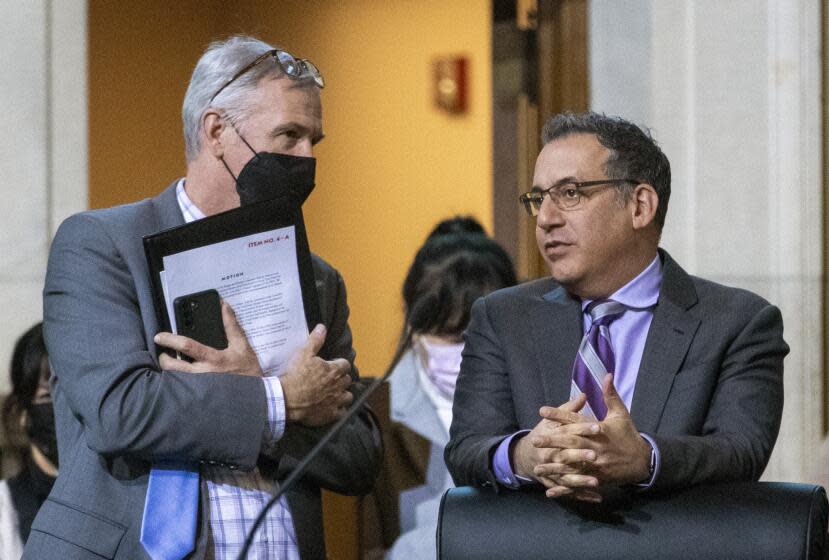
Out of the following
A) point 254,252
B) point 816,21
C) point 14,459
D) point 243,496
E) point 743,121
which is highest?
point 816,21

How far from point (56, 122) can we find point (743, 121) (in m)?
2.61

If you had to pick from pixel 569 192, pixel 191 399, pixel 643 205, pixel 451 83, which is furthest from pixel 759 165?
pixel 191 399

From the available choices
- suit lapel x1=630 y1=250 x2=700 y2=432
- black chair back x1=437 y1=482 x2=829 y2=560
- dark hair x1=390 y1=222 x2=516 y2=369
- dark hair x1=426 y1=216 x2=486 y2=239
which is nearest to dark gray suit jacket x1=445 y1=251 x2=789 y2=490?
suit lapel x1=630 y1=250 x2=700 y2=432

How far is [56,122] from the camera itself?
4984 mm

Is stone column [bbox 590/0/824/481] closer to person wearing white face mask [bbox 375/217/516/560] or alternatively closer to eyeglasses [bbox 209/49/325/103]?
person wearing white face mask [bbox 375/217/516/560]

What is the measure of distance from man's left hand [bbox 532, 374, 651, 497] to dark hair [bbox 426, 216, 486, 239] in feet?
6.48

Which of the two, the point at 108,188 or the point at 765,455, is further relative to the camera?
the point at 108,188

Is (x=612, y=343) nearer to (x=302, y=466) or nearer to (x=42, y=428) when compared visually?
(x=302, y=466)

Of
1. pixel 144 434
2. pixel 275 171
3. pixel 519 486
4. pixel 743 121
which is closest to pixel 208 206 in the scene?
pixel 275 171

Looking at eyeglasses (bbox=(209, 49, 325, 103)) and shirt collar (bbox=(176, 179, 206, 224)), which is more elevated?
eyeglasses (bbox=(209, 49, 325, 103))

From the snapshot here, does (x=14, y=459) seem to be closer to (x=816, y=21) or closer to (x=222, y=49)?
(x=222, y=49)

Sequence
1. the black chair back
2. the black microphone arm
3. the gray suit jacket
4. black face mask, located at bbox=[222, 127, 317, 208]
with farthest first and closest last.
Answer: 1. black face mask, located at bbox=[222, 127, 317, 208]
2. the gray suit jacket
3. the black chair back
4. the black microphone arm

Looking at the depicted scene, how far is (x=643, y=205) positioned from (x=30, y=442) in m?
2.28

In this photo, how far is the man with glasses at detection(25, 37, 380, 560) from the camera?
Answer: 2.47 metres
